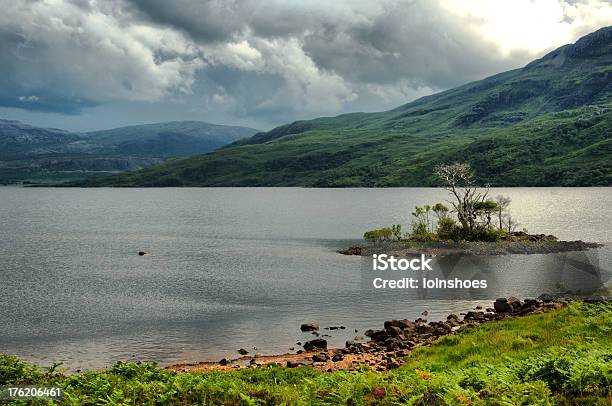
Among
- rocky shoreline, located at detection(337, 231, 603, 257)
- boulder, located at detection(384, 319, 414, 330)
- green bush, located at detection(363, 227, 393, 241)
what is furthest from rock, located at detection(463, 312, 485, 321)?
green bush, located at detection(363, 227, 393, 241)

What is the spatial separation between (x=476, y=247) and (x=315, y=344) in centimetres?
6833

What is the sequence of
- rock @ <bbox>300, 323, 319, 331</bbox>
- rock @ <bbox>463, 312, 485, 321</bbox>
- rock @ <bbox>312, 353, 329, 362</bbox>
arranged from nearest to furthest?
rock @ <bbox>312, 353, 329, 362</bbox>
rock @ <bbox>463, 312, 485, 321</bbox>
rock @ <bbox>300, 323, 319, 331</bbox>

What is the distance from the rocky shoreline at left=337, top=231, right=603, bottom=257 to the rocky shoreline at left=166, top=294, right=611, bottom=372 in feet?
164

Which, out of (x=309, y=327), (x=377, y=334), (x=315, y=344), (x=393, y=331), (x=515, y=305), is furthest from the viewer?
(x=515, y=305)

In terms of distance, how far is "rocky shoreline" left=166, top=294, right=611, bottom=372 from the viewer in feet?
116

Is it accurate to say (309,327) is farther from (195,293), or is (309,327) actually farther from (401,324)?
(195,293)

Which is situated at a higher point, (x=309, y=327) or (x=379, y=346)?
(x=379, y=346)

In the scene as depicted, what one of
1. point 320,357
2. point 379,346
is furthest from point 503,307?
point 320,357

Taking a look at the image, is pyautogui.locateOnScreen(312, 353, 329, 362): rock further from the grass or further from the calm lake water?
the grass

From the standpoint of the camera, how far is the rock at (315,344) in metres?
A: 42.1

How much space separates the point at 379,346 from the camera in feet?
133

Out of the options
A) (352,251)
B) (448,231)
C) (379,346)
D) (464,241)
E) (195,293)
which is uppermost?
(448,231)

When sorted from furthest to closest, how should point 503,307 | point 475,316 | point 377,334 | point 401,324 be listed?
point 503,307 → point 475,316 → point 401,324 → point 377,334

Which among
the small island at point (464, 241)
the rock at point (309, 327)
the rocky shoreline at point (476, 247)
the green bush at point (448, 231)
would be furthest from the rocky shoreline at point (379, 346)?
the green bush at point (448, 231)
